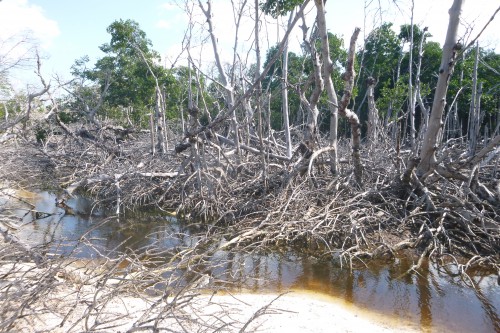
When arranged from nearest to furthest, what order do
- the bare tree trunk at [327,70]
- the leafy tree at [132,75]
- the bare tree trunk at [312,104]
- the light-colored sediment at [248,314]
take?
the light-colored sediment at [248,314] → the bare tree trunk at [327,70] → the bare tree trunk at [312,104] → the leafy tree at [132,75]

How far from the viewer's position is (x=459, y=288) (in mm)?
5848

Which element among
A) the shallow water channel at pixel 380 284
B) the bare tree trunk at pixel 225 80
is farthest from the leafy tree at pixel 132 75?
the shallow water channel at pixel 380 284

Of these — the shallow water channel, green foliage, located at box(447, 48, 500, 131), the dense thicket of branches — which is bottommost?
the shallow water channel

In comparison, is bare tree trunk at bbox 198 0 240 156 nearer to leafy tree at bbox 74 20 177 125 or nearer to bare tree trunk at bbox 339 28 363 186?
bare tree trunk at bbox 339 28 363 186

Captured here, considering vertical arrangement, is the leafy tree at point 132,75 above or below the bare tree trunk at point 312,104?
above

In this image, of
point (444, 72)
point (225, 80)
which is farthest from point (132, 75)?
point (444, 72)

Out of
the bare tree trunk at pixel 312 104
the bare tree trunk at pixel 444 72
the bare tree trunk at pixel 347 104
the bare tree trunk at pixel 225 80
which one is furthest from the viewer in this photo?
the bare tree trunk at pixel 225 80

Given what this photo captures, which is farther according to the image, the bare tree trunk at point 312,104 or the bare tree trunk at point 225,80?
the bare tree trunk at point 225,80

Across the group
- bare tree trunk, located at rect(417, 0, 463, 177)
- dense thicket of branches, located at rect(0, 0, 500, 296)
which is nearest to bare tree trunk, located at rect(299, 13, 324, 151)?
dense thicket of branches, located at rect(0, 0, 500, 296)

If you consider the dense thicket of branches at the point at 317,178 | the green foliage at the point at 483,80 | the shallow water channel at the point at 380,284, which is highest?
the green foliage at the point at 483,80

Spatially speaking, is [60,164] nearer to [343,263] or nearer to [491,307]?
[343,263]

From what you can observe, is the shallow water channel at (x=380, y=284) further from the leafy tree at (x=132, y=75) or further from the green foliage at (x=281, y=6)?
the leafy tree at (x=132, y=75)

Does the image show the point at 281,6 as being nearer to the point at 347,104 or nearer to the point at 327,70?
the point at 327,70

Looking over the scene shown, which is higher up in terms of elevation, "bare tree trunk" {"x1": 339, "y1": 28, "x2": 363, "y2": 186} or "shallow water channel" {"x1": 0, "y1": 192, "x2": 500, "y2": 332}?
"bare tree trunk" {"x1": 339, "y1": 28, "x2": 363, "y2": 186}
